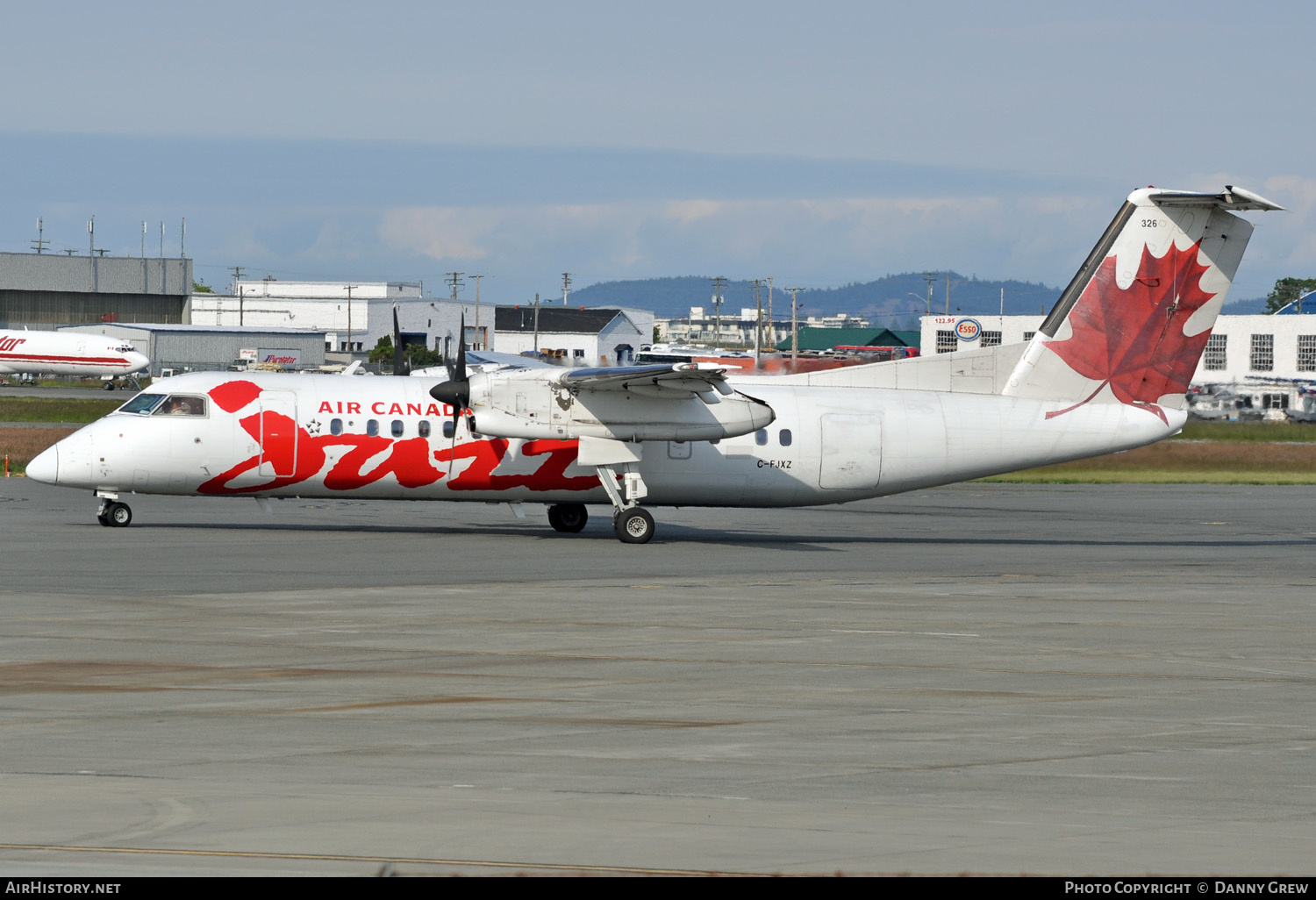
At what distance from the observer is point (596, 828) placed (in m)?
6.96

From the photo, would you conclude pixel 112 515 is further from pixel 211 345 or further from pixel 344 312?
pixel 344 312

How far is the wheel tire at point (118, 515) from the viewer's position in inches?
988

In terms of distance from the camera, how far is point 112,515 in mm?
25125

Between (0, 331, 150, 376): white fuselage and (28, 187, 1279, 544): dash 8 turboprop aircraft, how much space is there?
80911 millimetres

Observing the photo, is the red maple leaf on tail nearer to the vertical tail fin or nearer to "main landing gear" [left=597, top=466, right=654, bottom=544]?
the vertical tail fin

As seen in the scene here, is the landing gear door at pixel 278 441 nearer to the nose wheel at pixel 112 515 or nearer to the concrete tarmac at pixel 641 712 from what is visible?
the concrete tarmac at pixel 641 712

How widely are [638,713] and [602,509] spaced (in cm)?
2311

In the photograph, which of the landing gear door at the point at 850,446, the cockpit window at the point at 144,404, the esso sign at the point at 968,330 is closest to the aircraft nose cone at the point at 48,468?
the cockpit window at the point at 144,404

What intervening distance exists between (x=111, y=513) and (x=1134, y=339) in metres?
19.1

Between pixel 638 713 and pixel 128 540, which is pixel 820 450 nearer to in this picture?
pixel 128 540

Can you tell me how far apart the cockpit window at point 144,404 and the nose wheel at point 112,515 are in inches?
Answer: 68.0

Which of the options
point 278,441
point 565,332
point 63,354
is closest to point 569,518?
point 278,441

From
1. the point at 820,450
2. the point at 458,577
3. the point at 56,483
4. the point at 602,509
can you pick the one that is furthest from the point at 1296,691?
the point at 602,509

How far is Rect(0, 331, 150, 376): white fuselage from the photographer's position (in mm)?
99000
